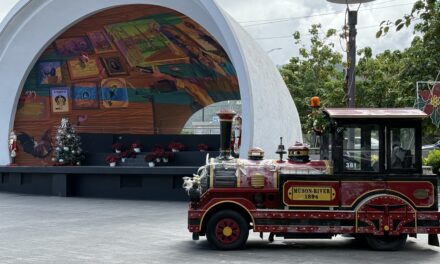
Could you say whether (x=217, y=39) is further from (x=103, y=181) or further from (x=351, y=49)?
(x=351, y=49)

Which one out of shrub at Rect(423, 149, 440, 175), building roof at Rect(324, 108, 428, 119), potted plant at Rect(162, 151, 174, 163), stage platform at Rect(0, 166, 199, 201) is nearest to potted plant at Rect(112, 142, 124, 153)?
potted plant at Rect(162, 151, 174, 163)

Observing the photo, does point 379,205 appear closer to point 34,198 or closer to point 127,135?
point 34,198

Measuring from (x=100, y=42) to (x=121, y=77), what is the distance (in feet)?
7.03

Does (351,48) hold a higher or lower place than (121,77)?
lower

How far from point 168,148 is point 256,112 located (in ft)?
20.5

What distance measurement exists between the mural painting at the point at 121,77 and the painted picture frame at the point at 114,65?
0.04m

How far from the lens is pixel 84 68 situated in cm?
2423

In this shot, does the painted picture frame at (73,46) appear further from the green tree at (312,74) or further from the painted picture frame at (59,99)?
the green tree at (312,74)

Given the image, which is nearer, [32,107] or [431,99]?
[431,99]

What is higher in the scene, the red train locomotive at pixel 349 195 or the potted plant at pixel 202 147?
the potted plant at pixel 202 147

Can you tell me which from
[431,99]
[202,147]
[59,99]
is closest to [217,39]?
[202,147]

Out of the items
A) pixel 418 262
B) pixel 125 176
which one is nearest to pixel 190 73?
pixel 125 176

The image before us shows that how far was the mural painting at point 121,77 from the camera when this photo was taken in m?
22.3

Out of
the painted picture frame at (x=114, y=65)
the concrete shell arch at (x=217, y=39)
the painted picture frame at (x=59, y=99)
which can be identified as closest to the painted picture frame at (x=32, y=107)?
the painted picture frame at (x=59, y=99)
